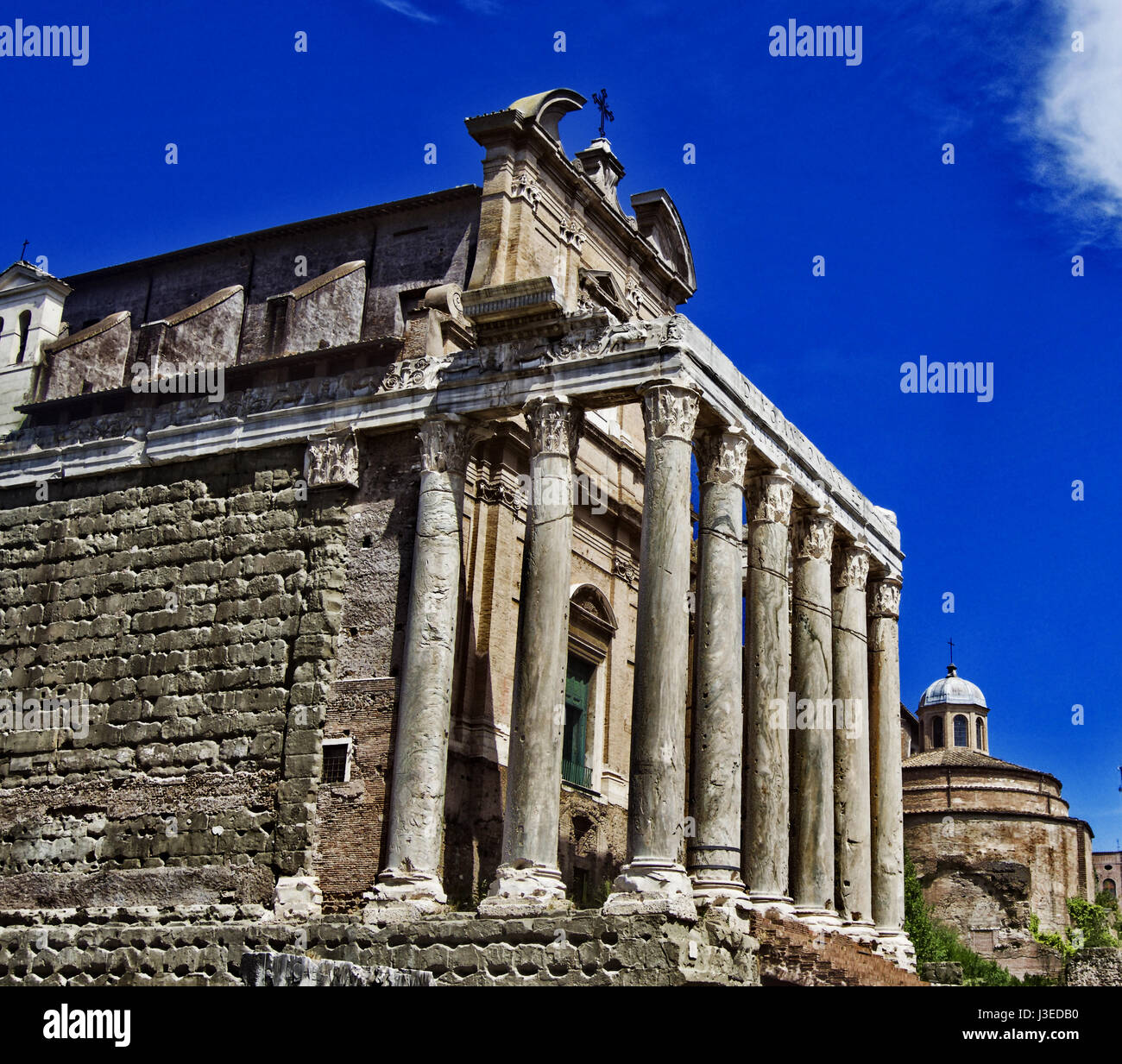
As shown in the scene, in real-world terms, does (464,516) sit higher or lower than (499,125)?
lower

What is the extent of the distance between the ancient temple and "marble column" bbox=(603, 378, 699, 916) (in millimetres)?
43

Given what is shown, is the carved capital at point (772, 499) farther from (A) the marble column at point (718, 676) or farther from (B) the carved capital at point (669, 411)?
(B) the carved capital at point (669, 411)

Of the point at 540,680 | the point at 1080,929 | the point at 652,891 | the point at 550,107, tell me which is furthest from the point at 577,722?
the point at 1080,929

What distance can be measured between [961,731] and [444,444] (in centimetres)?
3978

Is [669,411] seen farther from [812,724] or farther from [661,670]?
[812,724]

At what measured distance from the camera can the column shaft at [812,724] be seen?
22016 mm

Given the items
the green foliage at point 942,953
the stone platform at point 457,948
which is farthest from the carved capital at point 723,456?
the green foliage at point 942,953

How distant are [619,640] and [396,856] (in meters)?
7.84

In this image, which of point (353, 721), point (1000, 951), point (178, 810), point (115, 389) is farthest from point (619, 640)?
point (1000, 951)

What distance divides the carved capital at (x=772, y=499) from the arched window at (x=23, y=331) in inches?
584

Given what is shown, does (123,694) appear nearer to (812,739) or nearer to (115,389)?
(115,389)

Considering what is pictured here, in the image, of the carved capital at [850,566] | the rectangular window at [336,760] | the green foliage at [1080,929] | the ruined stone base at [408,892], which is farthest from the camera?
the green foliage at [1080,929]

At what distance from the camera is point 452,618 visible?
20.2 metres
